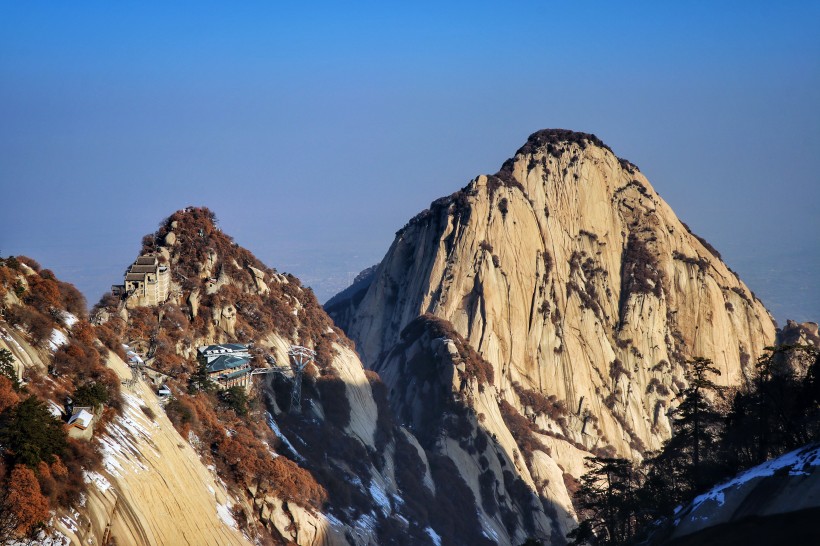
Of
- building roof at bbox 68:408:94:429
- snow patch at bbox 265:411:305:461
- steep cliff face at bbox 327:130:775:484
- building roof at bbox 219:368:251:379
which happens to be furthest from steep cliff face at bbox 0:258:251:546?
steep cliff face at bbox 327:130:775:484

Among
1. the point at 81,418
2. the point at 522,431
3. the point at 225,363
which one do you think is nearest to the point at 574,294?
the point at 522,431

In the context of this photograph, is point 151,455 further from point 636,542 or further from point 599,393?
point 599,393

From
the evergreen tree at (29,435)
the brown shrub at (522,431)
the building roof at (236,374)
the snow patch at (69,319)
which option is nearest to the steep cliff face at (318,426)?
the brown shrub at (522,431)

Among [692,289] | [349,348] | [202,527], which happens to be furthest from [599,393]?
[202,527]

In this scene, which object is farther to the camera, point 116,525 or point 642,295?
point 642,295

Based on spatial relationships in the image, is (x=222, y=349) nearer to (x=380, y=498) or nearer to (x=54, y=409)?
(x=380, y=498)

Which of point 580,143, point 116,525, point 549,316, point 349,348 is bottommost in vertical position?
point 116,525

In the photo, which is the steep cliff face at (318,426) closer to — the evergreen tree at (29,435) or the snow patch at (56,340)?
the snow patch at (56,340)
